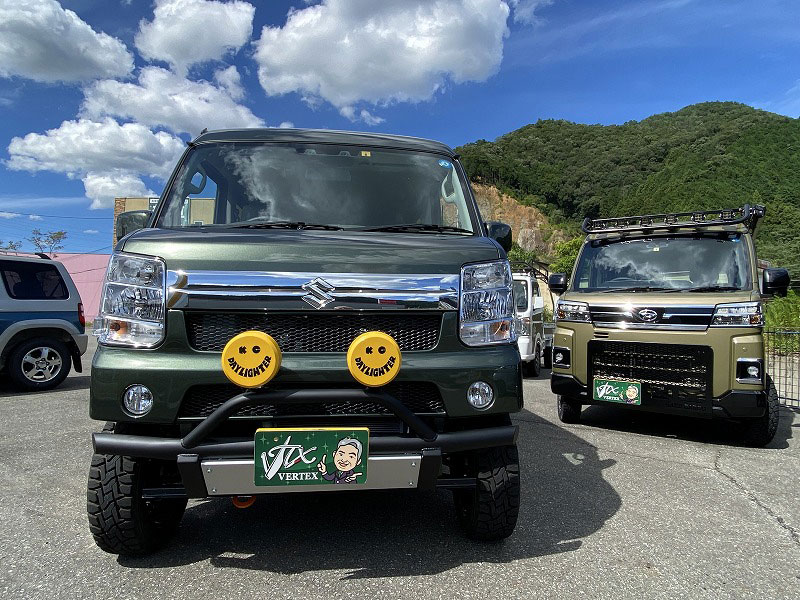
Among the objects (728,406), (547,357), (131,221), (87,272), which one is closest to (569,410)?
(728,406)

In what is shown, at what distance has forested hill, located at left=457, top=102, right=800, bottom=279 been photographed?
171 feet

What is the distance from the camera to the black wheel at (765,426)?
210 inches

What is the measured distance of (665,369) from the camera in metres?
5.40

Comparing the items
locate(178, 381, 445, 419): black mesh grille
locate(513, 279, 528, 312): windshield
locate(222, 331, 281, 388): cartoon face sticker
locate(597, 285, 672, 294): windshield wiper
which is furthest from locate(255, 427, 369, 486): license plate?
locate(513, 279, 528, 312): windshield

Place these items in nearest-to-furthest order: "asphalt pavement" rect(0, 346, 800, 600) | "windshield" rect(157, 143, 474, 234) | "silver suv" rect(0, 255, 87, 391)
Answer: "asphalt pavement" rect(0, 346, 800, 600) → "windshield" rect(157, 143, 474, 234) → "silver suv" rect(0, 255, 87, 391)

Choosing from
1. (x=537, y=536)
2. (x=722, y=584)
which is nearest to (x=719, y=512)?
(x=722, y=584)

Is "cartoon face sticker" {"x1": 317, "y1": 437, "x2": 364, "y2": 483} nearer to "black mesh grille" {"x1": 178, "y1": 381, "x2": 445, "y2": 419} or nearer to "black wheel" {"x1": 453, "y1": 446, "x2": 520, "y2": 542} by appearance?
"black mesh grille" {"x1": 178, "y1": 381, "x2": 445, "y2": 419}

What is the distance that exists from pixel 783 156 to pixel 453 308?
66.7m

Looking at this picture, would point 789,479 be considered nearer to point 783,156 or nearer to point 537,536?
point 537,536

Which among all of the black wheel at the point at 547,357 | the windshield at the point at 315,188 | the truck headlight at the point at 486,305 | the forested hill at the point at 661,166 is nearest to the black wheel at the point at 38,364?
the windshield at the point at 315,188

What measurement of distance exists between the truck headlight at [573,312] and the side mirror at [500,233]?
266 centimetres

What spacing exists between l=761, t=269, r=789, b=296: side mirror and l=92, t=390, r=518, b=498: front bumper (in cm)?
421

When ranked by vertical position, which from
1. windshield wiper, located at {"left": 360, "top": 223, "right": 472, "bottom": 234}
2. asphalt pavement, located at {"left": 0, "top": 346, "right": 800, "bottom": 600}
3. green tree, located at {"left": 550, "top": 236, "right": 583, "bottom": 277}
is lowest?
asphalt pavement, located at {"left": 0, "top": 346, "right": 800, "bottom": 600}

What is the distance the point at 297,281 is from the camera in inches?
98.7
